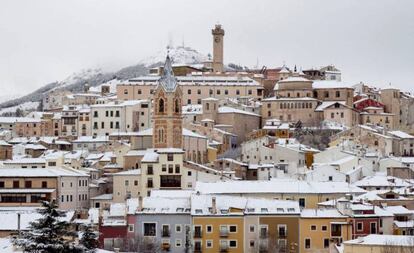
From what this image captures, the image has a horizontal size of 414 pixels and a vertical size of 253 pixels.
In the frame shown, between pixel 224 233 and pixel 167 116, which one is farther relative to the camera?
pixel 167 116

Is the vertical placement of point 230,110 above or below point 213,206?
above

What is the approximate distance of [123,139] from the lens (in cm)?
8556

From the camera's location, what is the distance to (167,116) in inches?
2943

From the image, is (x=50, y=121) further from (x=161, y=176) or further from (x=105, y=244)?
(x=105, y=244)

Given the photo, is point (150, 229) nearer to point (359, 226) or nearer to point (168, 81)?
point (359, 226)

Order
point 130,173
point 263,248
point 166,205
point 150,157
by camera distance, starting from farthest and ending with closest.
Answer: point 150,157 → point 130,173 → point 166,205 → point 263,248

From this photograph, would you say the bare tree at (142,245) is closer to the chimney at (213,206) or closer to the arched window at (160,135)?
the chimney at (213,206)

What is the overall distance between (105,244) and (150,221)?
2866mm

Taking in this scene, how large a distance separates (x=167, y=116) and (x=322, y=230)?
23.5m

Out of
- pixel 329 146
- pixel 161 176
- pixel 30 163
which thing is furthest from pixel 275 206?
pixel 329 146

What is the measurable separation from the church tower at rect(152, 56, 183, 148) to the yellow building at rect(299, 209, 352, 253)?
20350 mm

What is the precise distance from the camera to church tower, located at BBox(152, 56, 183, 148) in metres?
73.3

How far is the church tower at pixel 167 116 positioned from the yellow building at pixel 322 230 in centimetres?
2035

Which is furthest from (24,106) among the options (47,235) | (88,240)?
(47,235)
